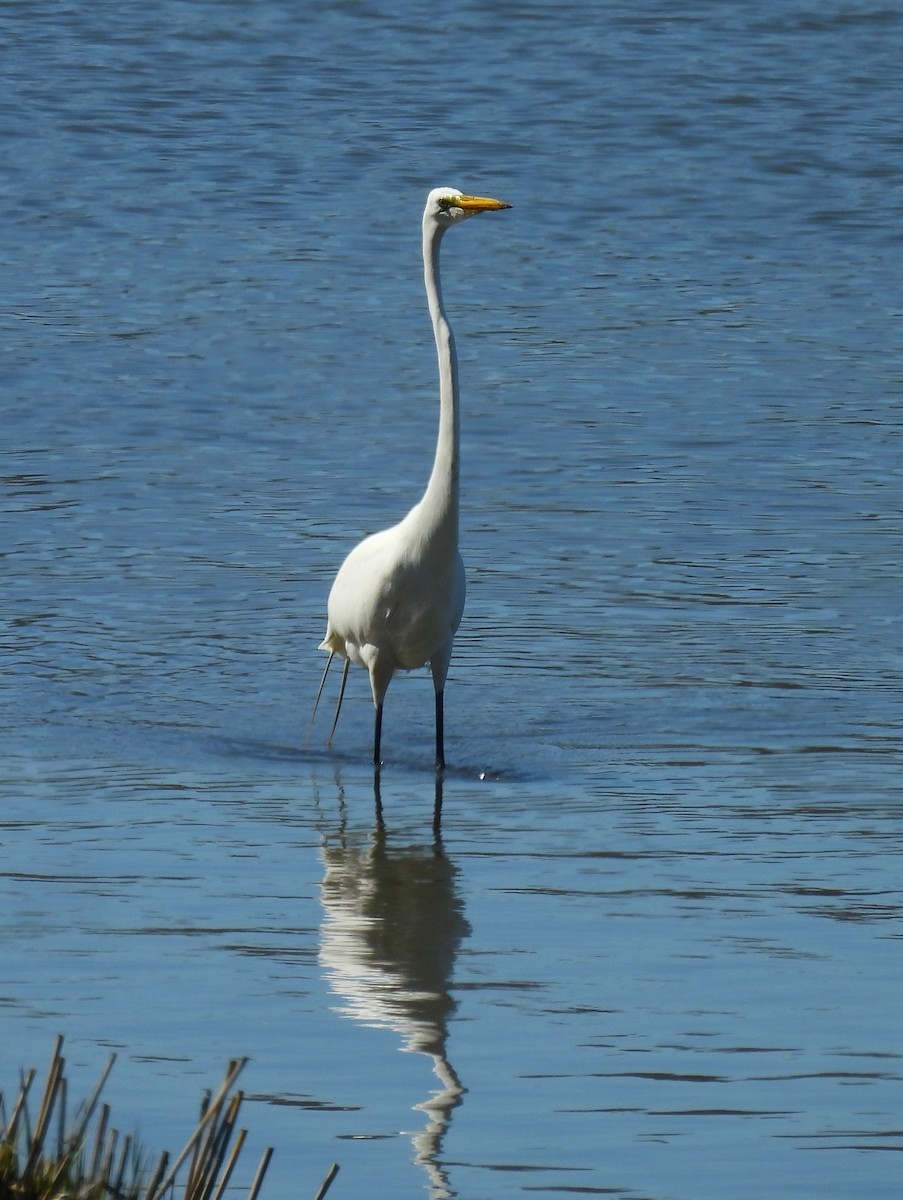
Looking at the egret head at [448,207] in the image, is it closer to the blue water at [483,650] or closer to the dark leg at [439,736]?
the dark leg at [439,736]

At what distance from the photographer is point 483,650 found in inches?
310

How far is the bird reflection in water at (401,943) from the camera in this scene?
406 centimetres

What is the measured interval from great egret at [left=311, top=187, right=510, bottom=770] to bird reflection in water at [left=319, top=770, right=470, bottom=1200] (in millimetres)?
699

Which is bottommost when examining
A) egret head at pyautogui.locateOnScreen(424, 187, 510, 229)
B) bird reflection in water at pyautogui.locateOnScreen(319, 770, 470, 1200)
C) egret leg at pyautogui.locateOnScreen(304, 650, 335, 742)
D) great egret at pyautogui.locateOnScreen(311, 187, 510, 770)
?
egret leg at pyautogui.locateOnScreen(304, 650, 335, 742)

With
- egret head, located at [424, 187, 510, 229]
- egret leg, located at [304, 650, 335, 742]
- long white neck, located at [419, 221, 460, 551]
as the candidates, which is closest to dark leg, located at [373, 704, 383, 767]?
egret leg, located at [304, 650, 335, 742]

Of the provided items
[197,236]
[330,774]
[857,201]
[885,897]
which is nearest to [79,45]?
[197,236]

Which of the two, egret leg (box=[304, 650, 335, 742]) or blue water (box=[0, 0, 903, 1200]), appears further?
egret leg (box=[304, 650, 335, 742])

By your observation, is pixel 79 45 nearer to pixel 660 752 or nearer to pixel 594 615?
pixel 594 615

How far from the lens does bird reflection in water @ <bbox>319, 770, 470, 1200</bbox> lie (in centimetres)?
406

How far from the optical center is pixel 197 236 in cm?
1655

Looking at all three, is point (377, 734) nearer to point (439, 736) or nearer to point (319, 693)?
point (439, 736)

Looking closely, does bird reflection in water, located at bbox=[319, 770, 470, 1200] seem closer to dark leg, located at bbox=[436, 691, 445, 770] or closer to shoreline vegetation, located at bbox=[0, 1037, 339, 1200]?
dark leg, located at bbox=[436, 691, 445, 770]

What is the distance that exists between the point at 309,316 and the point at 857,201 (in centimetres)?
522

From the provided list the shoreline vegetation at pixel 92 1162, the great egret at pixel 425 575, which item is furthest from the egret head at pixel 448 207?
the shoreline vegetation at pixel 92 1162
